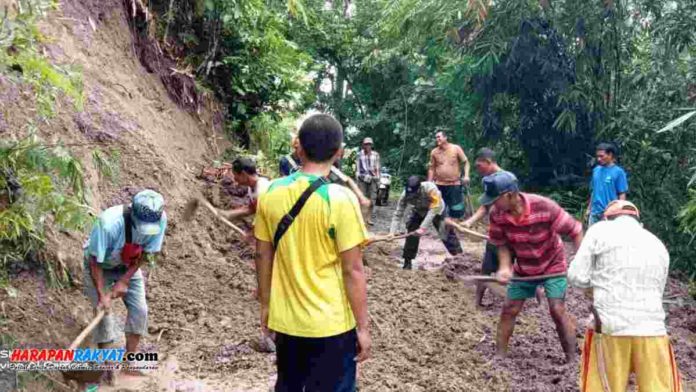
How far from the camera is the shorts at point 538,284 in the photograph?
207 inches

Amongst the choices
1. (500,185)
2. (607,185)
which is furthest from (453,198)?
(500,185)

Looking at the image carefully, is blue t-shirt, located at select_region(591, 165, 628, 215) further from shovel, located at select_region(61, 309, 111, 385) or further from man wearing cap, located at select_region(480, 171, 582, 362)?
shovel, located at select_region(61, 309, 111, 385)

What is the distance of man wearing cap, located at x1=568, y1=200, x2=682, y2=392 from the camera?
3.80 metres

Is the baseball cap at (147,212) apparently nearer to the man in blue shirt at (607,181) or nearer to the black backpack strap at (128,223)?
the black backpack strap at (128,223)

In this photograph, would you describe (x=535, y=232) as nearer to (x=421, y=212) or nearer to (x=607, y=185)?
(x=421, y=212)

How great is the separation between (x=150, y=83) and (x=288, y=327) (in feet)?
21.6

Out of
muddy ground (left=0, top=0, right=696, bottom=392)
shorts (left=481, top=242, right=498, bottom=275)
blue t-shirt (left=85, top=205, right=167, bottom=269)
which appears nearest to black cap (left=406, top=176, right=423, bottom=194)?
muddy ground (left=0, top=0, right=696, bottom=392)

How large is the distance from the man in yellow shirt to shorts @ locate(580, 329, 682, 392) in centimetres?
166

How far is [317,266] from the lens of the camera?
2957mm

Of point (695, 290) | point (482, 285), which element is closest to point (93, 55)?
point (482, 285)

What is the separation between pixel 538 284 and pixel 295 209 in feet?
9.80

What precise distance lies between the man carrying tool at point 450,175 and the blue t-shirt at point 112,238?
17.7 ft

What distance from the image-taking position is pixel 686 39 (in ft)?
33.5

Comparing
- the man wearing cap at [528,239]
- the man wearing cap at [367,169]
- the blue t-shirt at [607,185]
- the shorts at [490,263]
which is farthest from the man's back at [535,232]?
the man wearing cap at [367,169]
